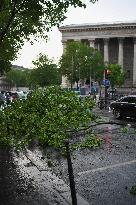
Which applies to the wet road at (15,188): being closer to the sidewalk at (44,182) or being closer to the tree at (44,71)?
the sidewalk at (44,182)

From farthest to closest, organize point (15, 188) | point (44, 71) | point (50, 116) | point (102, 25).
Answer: point (102, 25) < point (44, 71) < point (15, 188) < point (50, 116)

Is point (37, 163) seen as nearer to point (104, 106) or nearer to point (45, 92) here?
point (45, 92)

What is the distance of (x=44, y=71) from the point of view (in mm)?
87688

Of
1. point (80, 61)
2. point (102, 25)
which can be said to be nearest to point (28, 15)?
point (80, 61)

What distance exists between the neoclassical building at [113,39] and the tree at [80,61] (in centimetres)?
1764

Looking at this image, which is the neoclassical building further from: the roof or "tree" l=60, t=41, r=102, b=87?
"tree" l=60, t=41, r=102, b=87

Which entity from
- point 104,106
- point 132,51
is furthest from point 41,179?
point 132,51

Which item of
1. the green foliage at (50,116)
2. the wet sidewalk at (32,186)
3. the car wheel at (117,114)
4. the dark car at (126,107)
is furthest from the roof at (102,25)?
the green foliage at (50,116)

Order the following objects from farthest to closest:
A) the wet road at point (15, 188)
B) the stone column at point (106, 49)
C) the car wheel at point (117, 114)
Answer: the stone column at point (106, 49), the car wheel at point (117, 114), the wet road at point (15, 188)

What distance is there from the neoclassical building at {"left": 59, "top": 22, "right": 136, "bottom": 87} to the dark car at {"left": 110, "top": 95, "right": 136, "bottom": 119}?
70.3m

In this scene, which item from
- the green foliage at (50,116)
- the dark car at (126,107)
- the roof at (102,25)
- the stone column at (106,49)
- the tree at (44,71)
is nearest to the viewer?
the green foliage at (50,116)

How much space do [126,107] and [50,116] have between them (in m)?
23.5

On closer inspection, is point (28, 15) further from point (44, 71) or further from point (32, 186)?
point (44, 71)

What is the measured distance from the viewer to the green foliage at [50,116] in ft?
23.0
